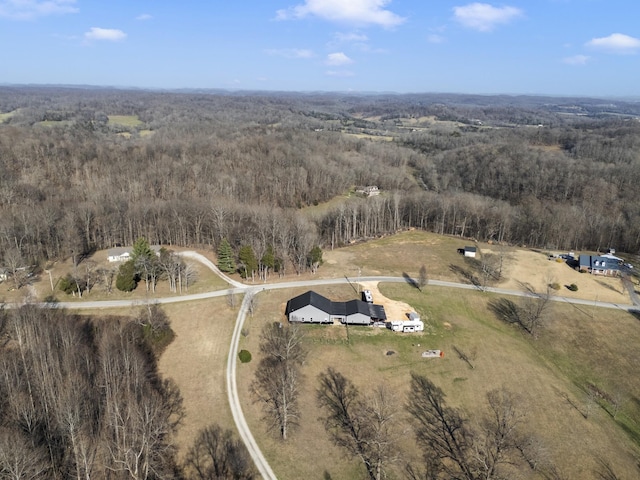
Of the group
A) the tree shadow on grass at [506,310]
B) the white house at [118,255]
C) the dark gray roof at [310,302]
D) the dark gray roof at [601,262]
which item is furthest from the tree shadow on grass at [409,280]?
the white house at [118,255]

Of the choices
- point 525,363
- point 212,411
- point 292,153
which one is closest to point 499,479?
point 525,363

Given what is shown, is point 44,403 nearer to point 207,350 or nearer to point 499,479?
point 207,350

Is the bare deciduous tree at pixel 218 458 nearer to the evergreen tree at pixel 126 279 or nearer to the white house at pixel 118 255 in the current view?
the evergreen tree at pixel 126 279

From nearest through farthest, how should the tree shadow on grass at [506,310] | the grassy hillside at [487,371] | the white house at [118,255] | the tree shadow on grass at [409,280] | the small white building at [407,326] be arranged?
the grassy hillside at [487,371], the small white building at [407,326], the tree shadow on grass at [506,310], the tree shadow on grass at [409,280], the white house at [118,255]

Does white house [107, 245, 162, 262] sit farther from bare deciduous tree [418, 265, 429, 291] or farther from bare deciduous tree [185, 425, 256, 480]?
bare deciduous tree [418, 265, 429, 291]

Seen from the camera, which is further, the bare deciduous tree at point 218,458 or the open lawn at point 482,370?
the open lawn at point 482,370

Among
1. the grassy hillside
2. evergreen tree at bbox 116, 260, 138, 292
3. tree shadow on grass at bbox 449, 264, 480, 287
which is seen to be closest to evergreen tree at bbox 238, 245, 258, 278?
the grassy hillside
